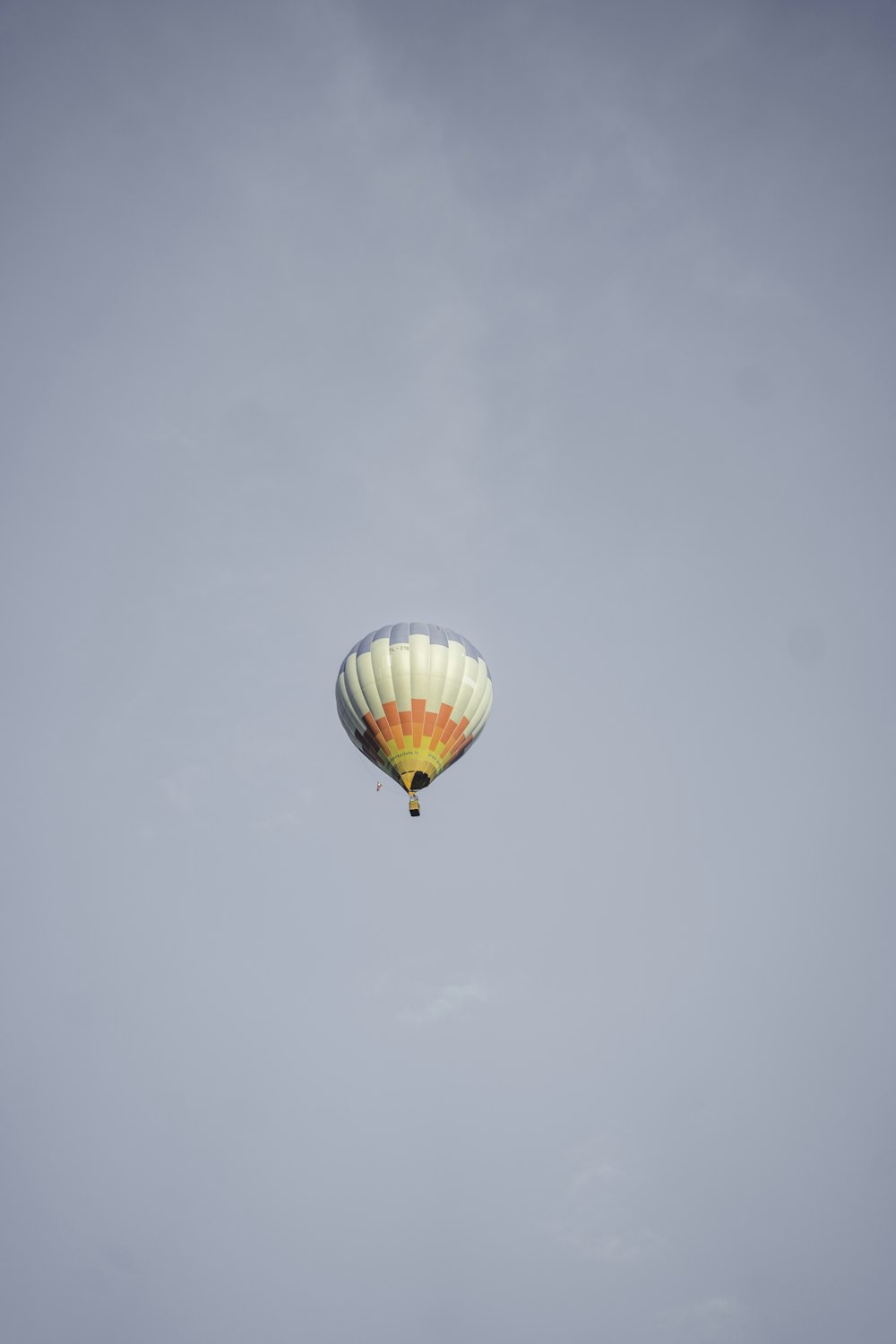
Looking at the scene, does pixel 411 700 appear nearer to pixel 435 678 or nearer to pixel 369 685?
pixel 435 678

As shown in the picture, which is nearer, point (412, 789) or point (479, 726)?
point (412, 789)

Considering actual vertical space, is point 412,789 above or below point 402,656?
below

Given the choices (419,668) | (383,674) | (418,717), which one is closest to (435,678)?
(419,668)

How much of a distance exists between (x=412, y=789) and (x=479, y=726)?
5.17 m

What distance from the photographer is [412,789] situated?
4378cm

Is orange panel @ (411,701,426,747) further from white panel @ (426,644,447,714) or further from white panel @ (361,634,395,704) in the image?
white panel @ (361,634,395,704)

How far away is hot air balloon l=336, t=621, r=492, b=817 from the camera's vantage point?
43.7 m

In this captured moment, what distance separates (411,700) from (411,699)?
4 cm

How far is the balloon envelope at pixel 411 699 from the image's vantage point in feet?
143

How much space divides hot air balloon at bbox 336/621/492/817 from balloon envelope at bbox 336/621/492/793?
0.04 meters

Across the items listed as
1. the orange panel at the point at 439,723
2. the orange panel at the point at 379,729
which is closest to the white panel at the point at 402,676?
the orange panel at the point at 379,729

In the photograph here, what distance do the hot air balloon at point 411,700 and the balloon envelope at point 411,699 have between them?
0.04 metres

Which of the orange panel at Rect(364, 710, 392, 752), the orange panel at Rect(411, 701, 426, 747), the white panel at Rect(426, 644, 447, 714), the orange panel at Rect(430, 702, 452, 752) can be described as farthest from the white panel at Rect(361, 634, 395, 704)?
the orange panel at Rect(430, 702, 452, 752)

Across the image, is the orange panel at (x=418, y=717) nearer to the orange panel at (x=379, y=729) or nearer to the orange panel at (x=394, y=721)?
the orange panel at (x=394, y=721)
